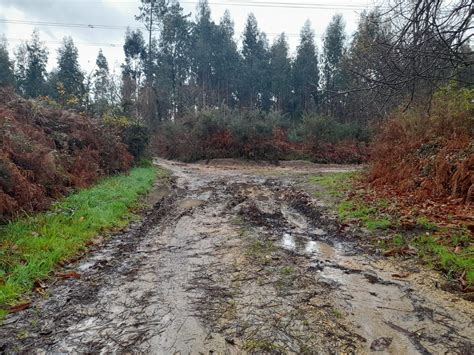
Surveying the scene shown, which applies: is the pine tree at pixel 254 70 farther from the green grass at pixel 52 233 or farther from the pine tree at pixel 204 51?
the green grass at pixel 52 233

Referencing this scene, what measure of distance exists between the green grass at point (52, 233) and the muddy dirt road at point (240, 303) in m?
0.32

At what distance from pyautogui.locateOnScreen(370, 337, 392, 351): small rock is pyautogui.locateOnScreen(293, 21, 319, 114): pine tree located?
3938 cm

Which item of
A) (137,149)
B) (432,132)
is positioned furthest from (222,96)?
(432,132)

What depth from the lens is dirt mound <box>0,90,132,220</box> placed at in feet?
21.1

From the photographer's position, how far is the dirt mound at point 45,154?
254 inches

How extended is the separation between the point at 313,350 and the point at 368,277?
1.89 metres

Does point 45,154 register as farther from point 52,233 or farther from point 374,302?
point 374,302

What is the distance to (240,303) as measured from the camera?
3.63m

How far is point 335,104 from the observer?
38.2 metres

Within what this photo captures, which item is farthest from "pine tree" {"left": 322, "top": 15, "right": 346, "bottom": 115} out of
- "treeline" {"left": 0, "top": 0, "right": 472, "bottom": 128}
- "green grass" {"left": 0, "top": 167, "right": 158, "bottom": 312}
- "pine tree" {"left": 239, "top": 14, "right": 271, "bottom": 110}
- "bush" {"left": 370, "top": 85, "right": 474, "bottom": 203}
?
"green grass" {"left": 0, "top": 167, "right": 158, "bottom": 312}

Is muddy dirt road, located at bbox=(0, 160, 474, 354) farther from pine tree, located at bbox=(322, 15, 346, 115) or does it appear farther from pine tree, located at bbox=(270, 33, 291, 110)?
pine tree, located at bbox=(270, 33, 291, 110)

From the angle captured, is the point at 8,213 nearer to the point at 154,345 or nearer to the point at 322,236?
the point at 154,345

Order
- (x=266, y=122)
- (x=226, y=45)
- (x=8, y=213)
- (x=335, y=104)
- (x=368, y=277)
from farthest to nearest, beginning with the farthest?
(x=226, y=45)
(x=335, y=104)
(x=266, y=122)
(x=8, y=213)
(x=368, y=277)

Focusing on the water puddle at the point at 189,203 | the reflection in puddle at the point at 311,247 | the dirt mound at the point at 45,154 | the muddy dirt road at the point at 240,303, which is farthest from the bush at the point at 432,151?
the dirt mound at the point at 45,154
